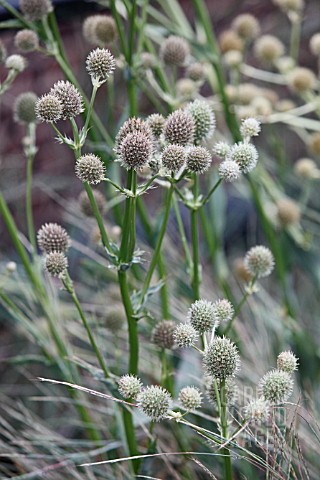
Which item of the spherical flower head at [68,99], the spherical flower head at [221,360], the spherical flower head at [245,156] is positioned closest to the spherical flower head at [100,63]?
the spherical flower head at [68,99]

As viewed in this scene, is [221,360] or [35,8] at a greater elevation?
[35,8]

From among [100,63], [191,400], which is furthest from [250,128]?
[191,400]

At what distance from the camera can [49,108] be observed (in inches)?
24.0

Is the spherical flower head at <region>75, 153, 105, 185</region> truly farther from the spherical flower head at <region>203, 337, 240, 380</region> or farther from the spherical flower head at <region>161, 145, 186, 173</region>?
the spherical flower head at <region>203, 337, 240, 380</region>

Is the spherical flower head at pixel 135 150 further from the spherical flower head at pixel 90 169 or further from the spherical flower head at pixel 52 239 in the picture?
the spherical flower head at pixel 52 239

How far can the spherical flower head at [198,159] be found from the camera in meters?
0.63

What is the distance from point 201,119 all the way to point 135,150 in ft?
0.45

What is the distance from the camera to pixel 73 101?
Answer: 0.62 meters

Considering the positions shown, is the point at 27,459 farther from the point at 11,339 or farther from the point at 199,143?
the point at 11,339

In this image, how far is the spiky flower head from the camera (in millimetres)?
618

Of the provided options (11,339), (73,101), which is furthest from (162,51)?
(11,339)

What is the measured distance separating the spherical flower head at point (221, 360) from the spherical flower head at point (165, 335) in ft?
0.58

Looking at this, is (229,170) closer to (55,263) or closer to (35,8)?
(55,263)

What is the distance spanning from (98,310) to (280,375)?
2.59 ft
